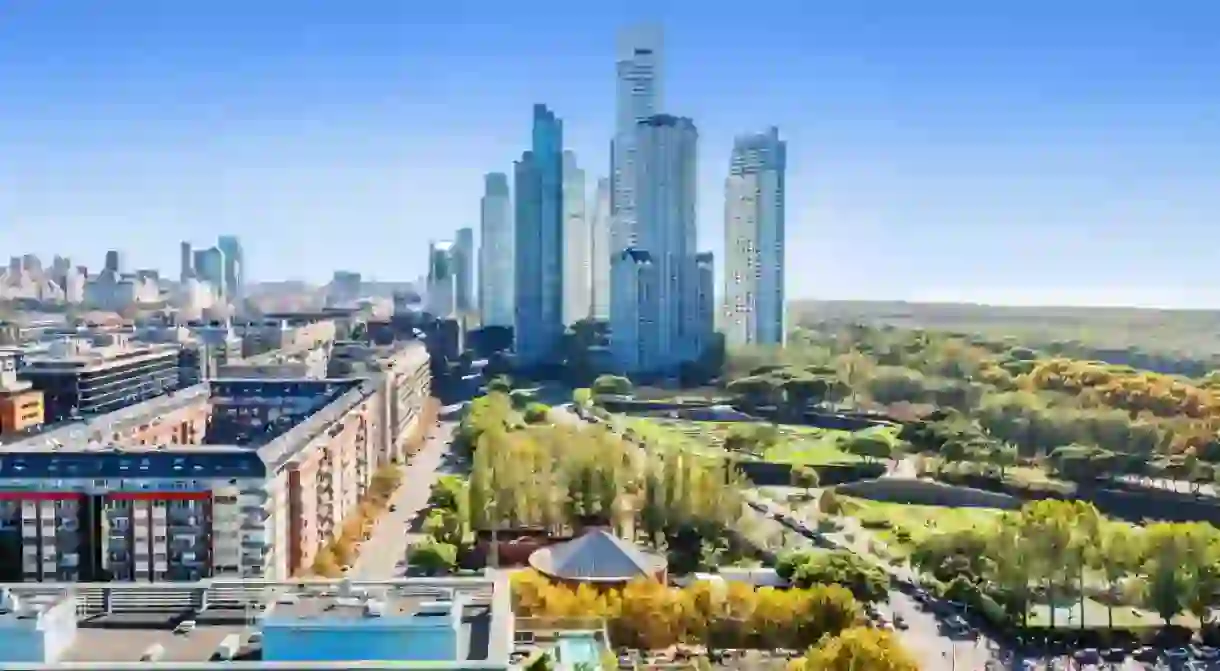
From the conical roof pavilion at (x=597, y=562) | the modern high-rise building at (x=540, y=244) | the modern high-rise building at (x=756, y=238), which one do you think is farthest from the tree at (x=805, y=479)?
the modern high-rise building at (x=756, y=238)

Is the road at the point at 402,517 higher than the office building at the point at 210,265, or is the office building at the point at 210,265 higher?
the office building at the point at 210,265

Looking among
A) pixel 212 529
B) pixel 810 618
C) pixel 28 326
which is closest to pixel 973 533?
pixel 810 618

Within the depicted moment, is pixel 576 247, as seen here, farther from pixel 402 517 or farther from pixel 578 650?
pixel 578 650

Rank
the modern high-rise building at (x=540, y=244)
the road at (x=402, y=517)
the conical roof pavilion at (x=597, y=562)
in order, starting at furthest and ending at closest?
1. the modern high-rise building at (x=540, y=244)
2. the road at (x=402, y=517)
3. the conical roof pavilion at (x=597, y=562)

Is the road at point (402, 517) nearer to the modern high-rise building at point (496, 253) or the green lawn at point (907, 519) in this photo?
the green lawn at point (907, 519)

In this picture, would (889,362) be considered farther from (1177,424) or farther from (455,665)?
(455,665)
